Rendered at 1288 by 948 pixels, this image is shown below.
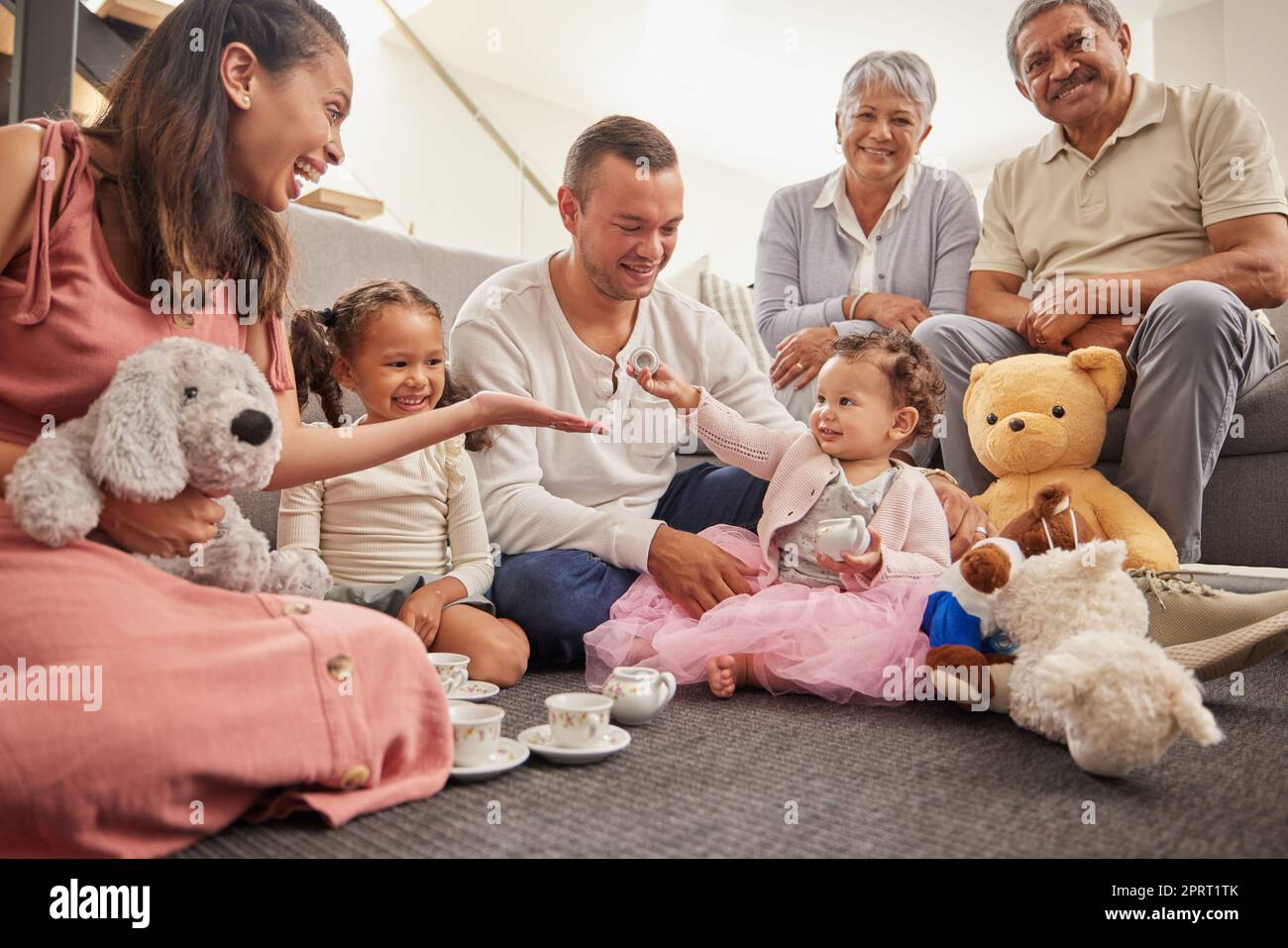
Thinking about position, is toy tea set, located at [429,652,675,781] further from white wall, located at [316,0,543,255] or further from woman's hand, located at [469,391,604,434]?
white wall, located at [316,0,543,255]

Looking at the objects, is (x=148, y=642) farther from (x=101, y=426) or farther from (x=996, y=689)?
(x=996, y=689)

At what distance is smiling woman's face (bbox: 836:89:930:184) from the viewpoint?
2.05 metres

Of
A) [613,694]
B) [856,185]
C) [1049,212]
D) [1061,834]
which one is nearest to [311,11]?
[613,694]

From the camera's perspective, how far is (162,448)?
2.52ft

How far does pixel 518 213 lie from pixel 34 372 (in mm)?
3140

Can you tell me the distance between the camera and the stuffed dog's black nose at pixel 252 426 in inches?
30.8

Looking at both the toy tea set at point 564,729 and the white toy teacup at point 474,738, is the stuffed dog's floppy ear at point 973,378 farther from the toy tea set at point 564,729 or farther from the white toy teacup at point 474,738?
the white toy teacup at point 474,738

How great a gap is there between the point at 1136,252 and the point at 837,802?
5.23 feet

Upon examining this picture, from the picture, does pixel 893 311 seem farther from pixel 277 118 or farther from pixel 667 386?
pixel 277 118

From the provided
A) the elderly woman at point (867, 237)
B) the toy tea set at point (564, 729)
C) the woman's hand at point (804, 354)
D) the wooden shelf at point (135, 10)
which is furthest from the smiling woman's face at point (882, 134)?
the wooden shelf at point (135, 10)

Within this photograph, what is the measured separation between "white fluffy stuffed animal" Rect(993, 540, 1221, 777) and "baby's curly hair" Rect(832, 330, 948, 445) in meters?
0.40

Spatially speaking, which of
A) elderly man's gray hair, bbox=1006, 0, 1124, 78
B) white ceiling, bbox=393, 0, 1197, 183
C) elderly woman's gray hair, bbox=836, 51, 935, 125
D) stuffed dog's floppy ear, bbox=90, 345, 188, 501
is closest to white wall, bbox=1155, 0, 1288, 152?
white ceiling, bbox=393, 0, 1197, 183

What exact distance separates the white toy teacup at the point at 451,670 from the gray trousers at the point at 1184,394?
39.7 inches

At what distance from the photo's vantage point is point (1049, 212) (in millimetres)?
2018
